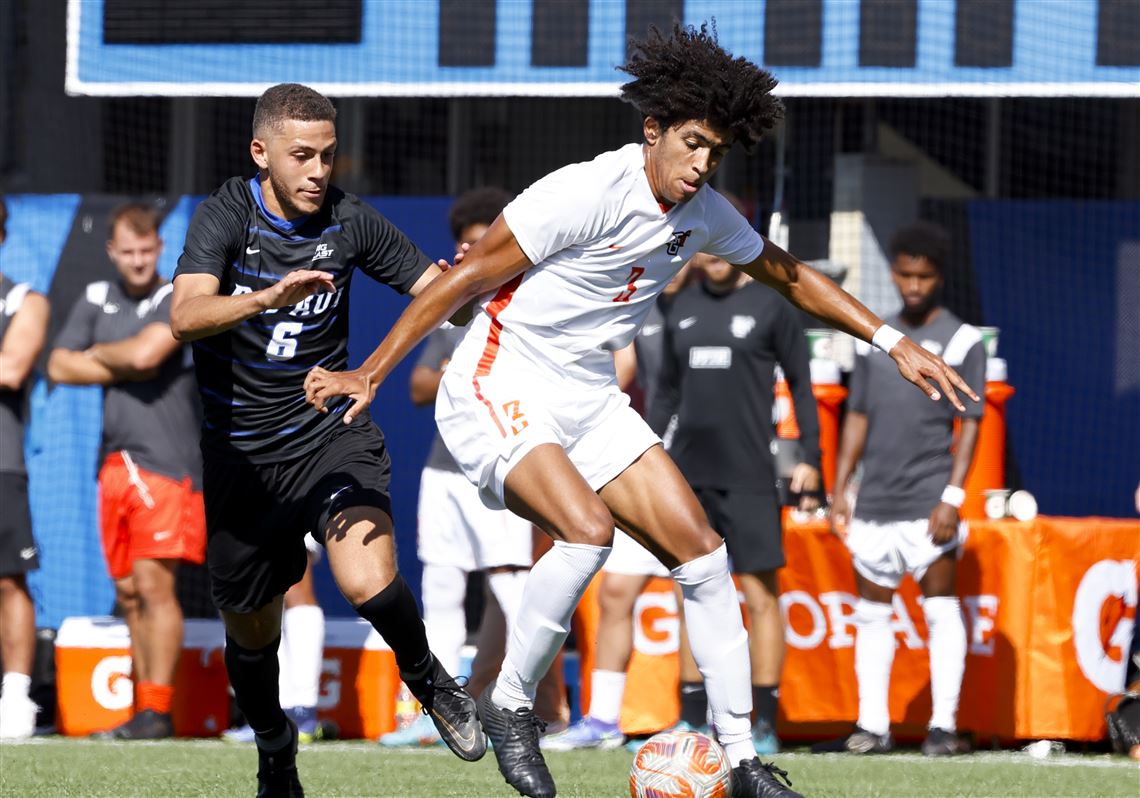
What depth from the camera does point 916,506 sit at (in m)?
7.81

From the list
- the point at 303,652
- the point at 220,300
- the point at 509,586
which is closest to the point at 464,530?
the point at 509,586

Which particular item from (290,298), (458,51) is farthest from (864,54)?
(290,298)

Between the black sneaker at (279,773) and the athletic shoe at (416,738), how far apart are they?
97.8 inches

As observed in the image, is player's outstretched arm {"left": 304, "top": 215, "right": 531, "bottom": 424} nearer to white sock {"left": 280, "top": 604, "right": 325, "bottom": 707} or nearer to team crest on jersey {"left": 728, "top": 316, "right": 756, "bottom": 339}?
team crest on jersey {"left": 728, "top": 316, "right": 756, "bottom": 339}

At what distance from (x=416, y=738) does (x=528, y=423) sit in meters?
3.12

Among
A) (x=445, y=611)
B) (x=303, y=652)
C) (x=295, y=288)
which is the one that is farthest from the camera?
(x=445, y=611)

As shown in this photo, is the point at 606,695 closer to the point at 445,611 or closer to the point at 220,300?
the point at 445,611

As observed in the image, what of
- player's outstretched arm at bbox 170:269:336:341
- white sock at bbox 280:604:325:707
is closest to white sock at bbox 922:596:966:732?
white sock at bbox 280:604:325:707

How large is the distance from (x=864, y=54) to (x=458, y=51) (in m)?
2.15

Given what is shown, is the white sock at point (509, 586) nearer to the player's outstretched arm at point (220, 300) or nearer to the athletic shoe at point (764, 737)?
the athletic shoe at point (764, 737)

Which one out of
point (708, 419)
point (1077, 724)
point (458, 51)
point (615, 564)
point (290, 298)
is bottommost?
point (1077, 724)

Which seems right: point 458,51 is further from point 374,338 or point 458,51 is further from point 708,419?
point 708,419

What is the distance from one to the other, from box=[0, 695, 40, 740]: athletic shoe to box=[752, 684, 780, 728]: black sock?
332cm

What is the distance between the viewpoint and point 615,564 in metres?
8.05
